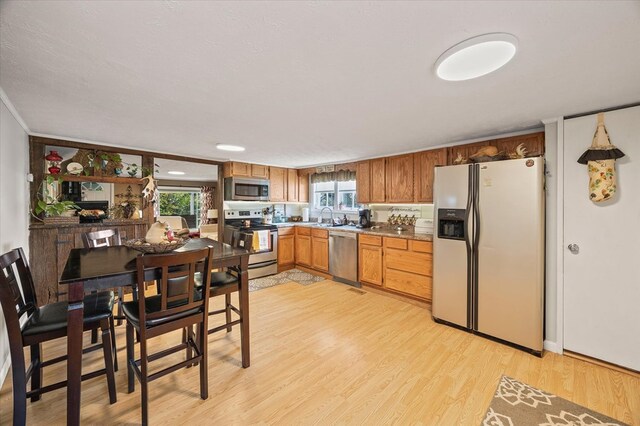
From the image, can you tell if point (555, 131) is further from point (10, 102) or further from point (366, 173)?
point (10, 102)

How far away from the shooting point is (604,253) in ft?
7.25

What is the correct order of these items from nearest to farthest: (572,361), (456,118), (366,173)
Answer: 1. (572,361)
2. (456,118)
3. (366,173)

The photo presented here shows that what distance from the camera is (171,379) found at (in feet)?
6.63

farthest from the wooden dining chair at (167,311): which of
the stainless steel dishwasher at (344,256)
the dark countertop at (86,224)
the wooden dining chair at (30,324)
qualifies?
the stainless steel dishwasher at (344,256)

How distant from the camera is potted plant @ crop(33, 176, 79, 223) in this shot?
3.08 metres

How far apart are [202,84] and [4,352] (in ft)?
8.26

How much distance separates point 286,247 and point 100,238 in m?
2.96

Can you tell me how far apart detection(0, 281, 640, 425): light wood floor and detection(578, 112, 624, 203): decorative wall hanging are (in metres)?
1.48

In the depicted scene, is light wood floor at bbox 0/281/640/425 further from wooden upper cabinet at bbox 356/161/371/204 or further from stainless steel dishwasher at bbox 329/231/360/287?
wooden upper cabinet at bbox 356/161/371/204

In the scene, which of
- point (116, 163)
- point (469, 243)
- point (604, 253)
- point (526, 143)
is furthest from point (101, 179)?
point (604, 253)

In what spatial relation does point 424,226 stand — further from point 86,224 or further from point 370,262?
point 86,224

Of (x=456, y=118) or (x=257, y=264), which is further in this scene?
(x=257, y=264)

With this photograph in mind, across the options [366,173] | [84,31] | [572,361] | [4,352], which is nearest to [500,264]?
[572,361]

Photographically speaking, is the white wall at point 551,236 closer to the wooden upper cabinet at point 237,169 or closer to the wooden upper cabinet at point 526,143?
the wooden upper cabinet at point 526,143
